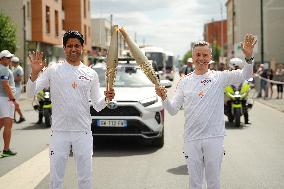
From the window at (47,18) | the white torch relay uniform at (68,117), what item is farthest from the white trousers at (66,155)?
the window at (47,18)

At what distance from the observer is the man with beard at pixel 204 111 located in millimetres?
4738

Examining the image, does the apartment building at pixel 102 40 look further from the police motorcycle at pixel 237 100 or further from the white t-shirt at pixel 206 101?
the police motorcycle at pixel 237 100

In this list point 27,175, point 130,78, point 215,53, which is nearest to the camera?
point 27,175

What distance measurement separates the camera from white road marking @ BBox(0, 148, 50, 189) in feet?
22.8

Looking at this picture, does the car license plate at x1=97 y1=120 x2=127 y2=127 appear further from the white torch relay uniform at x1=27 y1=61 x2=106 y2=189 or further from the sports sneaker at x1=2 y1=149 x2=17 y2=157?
the white torch relay uniform at x1=27 y1=61 x2=106 y2=189

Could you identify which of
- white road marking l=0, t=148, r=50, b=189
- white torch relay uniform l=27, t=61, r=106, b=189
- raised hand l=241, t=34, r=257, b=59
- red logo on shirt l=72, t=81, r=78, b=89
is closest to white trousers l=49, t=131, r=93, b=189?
white torch relay uniform l=27, t=61, r=106, b=189

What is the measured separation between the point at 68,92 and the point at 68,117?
242 millimetres

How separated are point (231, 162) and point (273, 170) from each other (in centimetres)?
93

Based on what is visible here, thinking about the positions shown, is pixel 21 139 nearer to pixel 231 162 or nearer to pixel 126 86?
pixel 126 86

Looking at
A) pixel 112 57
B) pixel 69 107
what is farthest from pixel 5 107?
pixel 112 57

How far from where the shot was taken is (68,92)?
15.8 ft

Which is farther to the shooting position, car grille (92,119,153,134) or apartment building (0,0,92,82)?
apartment building (0,0,92,82)

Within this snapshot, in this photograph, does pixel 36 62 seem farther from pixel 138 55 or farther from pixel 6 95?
pixel 6 95

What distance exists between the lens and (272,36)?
7062cm
